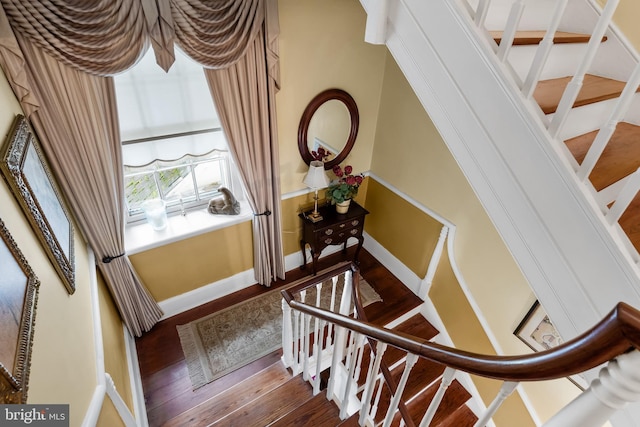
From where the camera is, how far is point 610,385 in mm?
581

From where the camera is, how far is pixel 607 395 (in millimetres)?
591

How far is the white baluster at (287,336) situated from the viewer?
220 centimetres

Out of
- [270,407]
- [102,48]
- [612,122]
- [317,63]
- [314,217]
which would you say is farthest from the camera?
[314,217]

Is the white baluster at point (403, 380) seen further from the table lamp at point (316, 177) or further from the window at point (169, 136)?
the window at point (169, 136)

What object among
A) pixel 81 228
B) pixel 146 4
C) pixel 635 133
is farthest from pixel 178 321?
pixel 635 133

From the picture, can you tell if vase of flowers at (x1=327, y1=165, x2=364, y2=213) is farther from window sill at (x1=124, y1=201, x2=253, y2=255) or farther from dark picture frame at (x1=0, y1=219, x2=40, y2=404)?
dark picture frame at (x1=0, y1=219, x2=40, y2=404)

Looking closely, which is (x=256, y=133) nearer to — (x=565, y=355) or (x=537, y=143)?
(x=537, y=143)

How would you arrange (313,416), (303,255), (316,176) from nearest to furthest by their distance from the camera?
(313,416)
(316,176)
(303,255)

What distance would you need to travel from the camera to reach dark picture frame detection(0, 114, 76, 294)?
126 cm

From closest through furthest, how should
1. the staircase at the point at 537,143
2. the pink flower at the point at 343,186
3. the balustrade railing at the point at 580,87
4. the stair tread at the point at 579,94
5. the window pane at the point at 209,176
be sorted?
the balustrade railing at the point at 580,87 → the staircase at the point at 537,143 → the stair tread at the point at 579,94 → the window pane at the point at 209,176 → the pink flower at the point at 343,186

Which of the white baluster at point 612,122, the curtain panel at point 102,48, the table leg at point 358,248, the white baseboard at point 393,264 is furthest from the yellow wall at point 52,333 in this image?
the white baseboard at point 393,264

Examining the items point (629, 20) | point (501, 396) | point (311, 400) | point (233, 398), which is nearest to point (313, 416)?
point (311, 400)

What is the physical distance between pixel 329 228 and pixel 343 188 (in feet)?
1.33

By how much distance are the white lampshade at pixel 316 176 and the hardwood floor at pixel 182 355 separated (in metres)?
1.10
